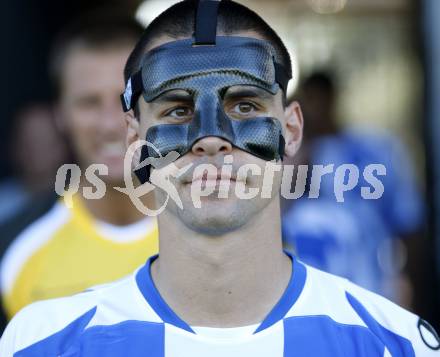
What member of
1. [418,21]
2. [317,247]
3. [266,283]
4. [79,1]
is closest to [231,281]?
[266,283]

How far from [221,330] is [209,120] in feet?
2.05

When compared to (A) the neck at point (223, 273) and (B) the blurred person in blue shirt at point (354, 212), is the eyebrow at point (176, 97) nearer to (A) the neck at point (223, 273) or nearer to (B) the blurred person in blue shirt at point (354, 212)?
(A) the neck at point (223, 273)

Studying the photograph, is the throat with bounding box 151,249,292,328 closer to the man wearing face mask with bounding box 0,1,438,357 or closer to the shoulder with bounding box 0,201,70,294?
the man wearing face mask with bounding box 0,1,438,357

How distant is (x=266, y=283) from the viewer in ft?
9.39

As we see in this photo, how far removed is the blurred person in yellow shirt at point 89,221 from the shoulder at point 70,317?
1.08 m

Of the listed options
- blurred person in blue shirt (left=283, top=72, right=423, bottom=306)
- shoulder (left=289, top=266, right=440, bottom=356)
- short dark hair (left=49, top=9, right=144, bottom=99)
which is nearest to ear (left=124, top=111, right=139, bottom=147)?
shoulder (left=289, top=266, right=440, bottom=356)

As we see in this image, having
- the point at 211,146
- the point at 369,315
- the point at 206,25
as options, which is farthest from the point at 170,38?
the point at 369,315

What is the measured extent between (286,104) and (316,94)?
418cm

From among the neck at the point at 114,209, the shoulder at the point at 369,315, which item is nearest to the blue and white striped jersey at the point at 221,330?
the shoulder at the point at 369,315

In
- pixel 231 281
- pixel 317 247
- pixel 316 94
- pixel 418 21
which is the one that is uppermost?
pixel 418 21

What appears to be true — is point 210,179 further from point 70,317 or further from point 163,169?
point 70,317

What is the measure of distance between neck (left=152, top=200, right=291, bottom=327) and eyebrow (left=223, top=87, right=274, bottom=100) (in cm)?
34

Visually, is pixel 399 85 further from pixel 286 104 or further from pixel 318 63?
pixel 286 104

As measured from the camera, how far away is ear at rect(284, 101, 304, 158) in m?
3.02
